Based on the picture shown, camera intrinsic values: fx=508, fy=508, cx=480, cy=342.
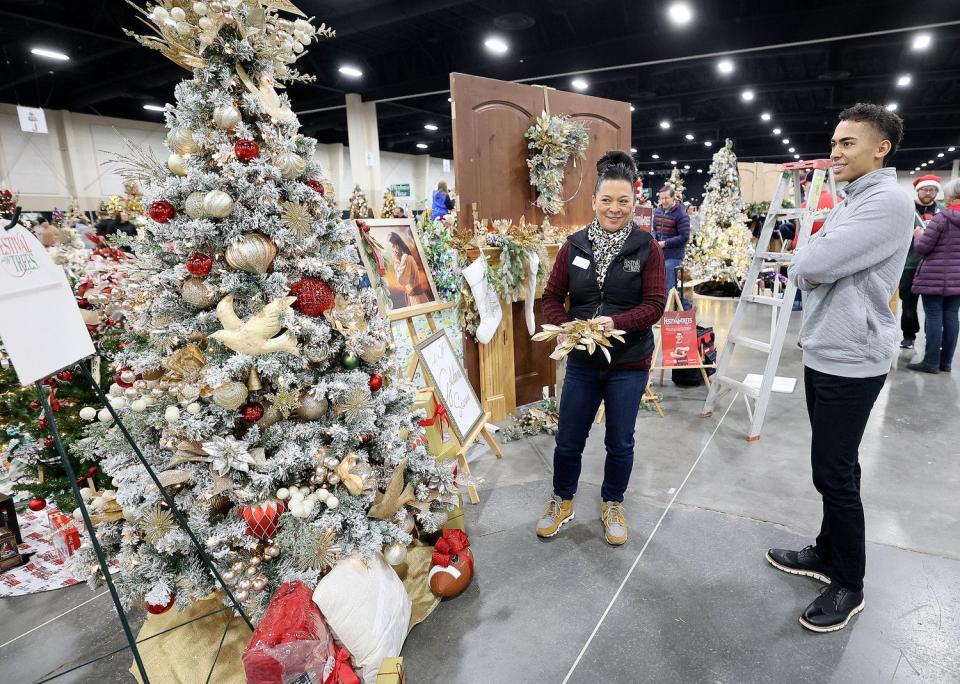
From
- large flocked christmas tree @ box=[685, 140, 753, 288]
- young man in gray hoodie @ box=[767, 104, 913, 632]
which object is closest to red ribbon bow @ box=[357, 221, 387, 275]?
young man in gray hoodie @ box=[767, 104, 913, 632]

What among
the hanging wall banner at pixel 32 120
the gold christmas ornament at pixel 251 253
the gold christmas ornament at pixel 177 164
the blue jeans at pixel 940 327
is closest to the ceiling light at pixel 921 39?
the blue jeans at pixel 940 327

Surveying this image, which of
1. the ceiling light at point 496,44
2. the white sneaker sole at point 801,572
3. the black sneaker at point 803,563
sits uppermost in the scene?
the ceiling light at point 496,44

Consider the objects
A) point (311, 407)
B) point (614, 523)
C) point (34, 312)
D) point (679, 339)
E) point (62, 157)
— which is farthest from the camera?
point (62, 157)

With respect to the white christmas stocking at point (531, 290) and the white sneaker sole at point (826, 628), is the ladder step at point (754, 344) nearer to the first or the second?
the white christmas stocking at point (531, 290)

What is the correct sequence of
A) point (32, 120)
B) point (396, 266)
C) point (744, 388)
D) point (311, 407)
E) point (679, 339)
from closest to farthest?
point (311, 407) → point (396, 266) → point (744, 388) → point (679, 339) → point (32, 120)

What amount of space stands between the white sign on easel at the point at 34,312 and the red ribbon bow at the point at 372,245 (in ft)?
4.92

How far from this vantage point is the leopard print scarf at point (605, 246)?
84.2 inches

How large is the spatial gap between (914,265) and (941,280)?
28.8 inches

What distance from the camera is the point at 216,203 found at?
5.33ft

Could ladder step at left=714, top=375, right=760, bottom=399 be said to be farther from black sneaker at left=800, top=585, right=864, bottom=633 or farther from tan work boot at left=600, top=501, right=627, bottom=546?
black sneaker at left=800, top=585, right=864, bottom=633

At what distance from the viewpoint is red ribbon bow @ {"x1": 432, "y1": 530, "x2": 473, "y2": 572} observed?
2.02 metres

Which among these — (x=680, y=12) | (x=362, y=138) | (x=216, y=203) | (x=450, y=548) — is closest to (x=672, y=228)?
(x=680, y=12)

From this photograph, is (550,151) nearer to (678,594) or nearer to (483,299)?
(483,299)

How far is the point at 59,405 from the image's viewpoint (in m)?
2.01
